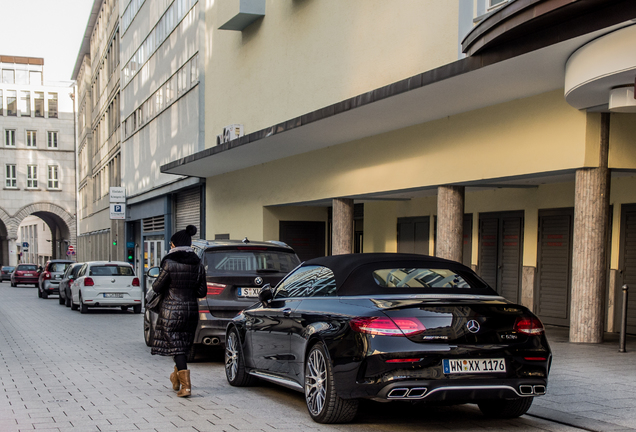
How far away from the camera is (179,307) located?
8172 millimetres

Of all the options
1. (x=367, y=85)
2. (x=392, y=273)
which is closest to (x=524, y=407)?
(x=392, y=273)

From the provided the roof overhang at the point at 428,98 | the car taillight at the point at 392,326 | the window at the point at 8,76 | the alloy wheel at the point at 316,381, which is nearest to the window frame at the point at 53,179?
the window at the point at 8,76

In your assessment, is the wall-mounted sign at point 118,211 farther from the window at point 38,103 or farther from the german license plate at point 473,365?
the window at point 38,103

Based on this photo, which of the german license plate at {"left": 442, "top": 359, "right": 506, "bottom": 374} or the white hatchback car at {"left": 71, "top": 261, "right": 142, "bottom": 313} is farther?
the white hatchback car at {"left": 71, "top": 261, "right": 142, "bottom": 313}

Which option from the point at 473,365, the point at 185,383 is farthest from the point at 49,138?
the point at 473,365

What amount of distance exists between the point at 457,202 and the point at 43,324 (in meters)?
10.7

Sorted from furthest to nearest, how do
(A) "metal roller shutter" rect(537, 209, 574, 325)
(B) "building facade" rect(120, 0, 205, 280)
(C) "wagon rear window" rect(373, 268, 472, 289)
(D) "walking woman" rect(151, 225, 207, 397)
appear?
(B) "building facade" rect(120, 0, 205, 280) < (A) "metal roller shutter" rect(537, 209, 574, 325) < (D) "walking woman" rect(151, 225, 207, 397) < (C) "wagon rear window" rect(373, 268, 472, 289)

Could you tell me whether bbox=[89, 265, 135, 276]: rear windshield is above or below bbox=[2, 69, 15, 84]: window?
below

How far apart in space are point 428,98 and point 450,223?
2.76m

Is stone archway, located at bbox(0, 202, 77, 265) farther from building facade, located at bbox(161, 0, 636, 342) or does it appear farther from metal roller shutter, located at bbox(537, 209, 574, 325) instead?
metal roller shutter, located at bbox(537, 209, 574, 325)

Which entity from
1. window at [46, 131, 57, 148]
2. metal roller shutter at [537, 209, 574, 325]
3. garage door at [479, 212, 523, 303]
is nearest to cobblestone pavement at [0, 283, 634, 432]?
metal roller shutter at [537, 209, 574, 325]

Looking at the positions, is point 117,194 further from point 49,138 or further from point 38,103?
point 38,103

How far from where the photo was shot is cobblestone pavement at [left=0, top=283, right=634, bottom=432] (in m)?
6.66

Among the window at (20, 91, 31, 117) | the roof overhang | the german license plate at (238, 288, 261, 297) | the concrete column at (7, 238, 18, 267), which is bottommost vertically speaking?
the concrete column at (7, 238, 18, 267)
